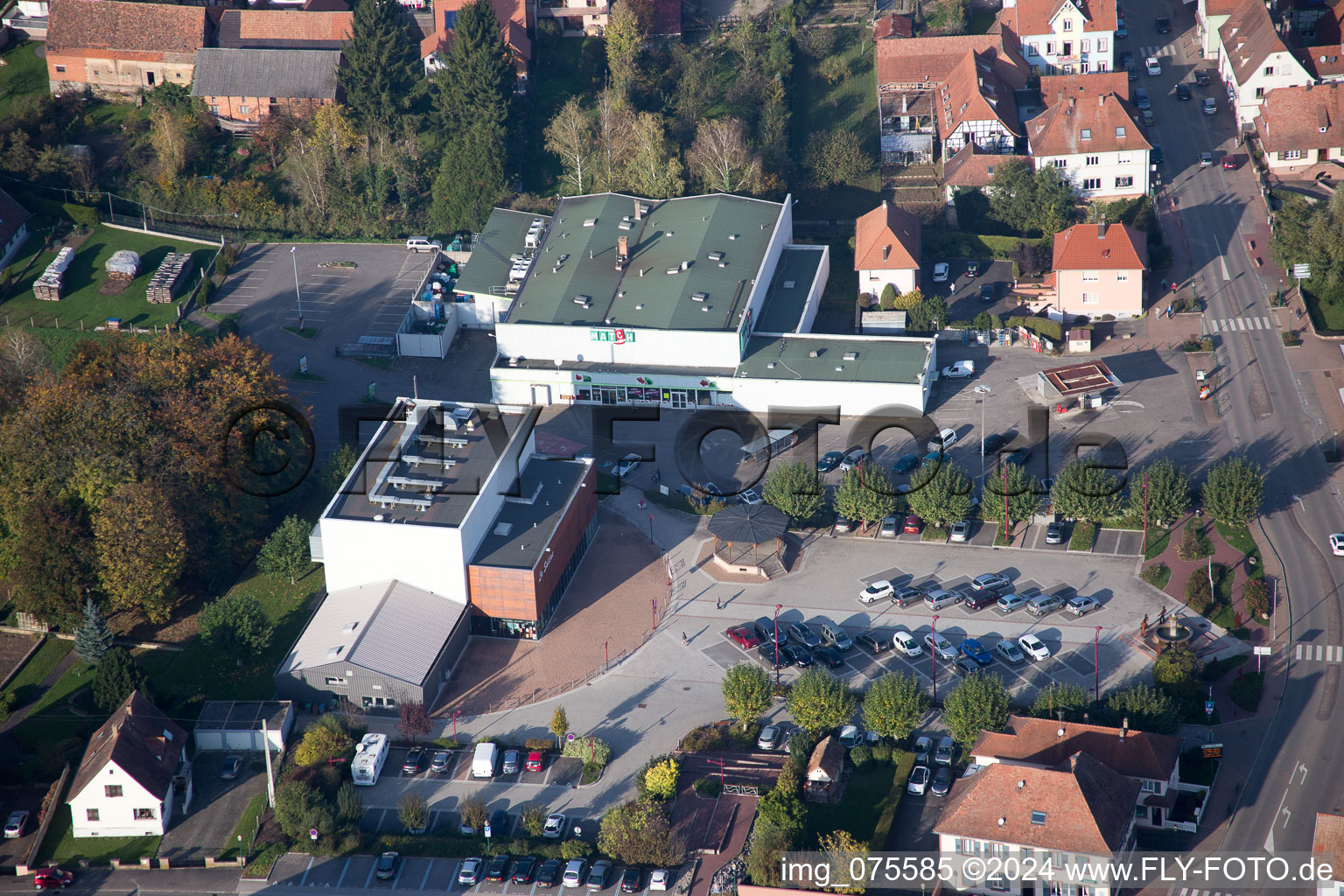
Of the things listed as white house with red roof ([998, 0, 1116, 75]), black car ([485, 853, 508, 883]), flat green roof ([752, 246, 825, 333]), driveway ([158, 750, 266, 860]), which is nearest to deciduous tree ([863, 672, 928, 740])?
black car ([485, 853, 508, 883])

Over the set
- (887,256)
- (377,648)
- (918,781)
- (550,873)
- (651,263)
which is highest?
(651,263)

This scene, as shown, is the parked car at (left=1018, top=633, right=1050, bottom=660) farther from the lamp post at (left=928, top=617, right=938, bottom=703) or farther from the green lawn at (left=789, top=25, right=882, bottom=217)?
the green lawn at (left=789, top=25, right=882, bottom=217)

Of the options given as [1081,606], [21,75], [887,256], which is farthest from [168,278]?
[1081,606]

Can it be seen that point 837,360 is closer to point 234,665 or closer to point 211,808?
point 234,665

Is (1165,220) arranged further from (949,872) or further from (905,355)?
(949,872)

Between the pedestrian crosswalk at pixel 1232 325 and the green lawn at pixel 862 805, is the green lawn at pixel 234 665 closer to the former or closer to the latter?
the green lawn at pixel 862 805

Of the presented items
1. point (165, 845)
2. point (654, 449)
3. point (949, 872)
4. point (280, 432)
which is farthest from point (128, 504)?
point (949, 872)

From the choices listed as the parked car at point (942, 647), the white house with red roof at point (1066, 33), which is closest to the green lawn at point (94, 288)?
the parked car at point (942, 647)
